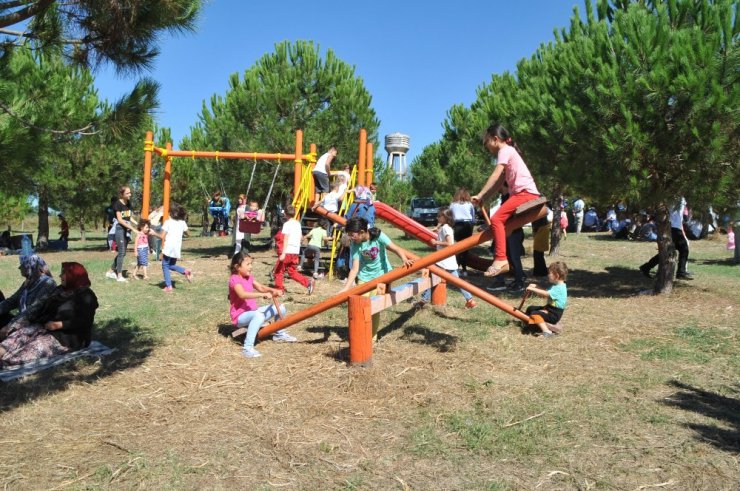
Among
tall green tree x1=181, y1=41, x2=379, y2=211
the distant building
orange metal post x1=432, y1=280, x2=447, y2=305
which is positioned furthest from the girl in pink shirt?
the distant building

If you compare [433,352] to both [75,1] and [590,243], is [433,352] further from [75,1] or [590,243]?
[590,243]

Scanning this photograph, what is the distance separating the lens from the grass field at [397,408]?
3508mm

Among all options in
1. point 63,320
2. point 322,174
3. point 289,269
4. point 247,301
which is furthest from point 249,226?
point 63,320

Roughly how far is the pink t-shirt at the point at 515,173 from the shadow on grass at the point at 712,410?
6.60 ft

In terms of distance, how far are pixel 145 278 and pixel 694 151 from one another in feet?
30.7

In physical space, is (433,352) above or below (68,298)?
below

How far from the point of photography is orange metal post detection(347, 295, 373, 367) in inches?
212

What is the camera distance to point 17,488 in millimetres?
3332

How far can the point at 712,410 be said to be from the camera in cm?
439

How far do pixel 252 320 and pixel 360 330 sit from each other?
142 centimetres

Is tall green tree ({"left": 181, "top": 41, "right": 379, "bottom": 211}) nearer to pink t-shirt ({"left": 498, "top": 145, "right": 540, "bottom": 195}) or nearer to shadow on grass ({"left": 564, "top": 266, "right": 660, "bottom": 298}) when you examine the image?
shadow on grass ({"left": 564, "top": 266, "right": 660, "bottom": 298})

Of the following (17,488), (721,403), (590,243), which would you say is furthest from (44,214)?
(721,403)

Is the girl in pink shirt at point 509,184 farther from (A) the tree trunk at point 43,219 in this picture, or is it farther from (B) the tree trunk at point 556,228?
(A) the tree trunk at point 43,219

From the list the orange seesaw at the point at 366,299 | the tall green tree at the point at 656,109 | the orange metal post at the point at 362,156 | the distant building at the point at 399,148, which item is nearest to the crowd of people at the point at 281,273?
the orange seesaw at the point at 366,299
